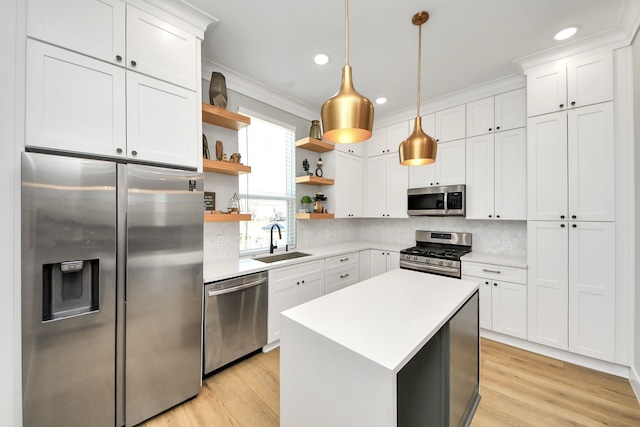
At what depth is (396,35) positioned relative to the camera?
6.84 ft

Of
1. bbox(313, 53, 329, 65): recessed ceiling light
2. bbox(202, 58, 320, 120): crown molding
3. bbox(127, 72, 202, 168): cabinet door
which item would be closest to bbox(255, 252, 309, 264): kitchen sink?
bbox(127, 72, 202, 168): cabinet door

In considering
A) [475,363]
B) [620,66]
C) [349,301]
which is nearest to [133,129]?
[349,301]

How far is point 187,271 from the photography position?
1802 millimetres

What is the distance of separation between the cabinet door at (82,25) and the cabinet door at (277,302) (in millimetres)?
2228

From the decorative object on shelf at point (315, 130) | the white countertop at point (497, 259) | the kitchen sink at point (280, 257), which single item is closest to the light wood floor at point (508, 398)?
the white countertop at point (497, 259)

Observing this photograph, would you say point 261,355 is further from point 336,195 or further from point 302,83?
point 302,83

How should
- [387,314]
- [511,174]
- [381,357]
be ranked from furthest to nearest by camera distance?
[511,174] < [387,314] < [381,357]

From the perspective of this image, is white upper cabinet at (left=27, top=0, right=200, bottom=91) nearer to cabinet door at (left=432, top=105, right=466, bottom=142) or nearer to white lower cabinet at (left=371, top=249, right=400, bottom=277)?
cabinet door at (left=432, top=105, right=466, bottom=142)

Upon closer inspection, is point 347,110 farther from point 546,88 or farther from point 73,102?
point 546,88

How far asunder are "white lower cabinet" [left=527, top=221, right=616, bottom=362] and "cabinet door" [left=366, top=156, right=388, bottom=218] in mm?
1904

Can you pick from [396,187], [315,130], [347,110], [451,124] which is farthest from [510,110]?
→ [347,110]

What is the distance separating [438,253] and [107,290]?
3317 millimetres

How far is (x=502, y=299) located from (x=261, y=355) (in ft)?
8.77

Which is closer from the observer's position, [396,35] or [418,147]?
[418,147]
